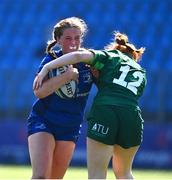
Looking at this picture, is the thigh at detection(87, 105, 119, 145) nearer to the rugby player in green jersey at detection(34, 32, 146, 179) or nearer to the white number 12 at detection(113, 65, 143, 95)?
the rugby player in green jersey at detection(34, 32, 146, 179)

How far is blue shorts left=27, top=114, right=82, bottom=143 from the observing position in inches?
307

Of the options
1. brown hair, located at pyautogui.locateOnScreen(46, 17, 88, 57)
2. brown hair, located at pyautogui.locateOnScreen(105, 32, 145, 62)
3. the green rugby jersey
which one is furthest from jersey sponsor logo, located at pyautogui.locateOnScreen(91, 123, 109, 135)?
brown hair, located at pyautogui.locateOnScreen(46, 17, 88, 57)

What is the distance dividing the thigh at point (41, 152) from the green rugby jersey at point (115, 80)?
0.72 m

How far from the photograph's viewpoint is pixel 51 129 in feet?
25.7

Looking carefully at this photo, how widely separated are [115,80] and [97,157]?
2.40ft

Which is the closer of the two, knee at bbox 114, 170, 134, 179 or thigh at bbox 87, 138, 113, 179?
thigh at bbox 87, 138, 113, 179

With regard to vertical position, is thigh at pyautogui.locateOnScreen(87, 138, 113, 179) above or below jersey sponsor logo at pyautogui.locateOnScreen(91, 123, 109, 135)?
below

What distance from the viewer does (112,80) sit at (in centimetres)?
733

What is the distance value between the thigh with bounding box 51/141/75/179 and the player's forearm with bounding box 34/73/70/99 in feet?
1.93

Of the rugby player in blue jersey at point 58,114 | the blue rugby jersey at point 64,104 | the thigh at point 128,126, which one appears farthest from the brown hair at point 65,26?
the thigh at point 128,126

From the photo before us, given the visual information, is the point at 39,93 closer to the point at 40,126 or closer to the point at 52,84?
the point at 52,84

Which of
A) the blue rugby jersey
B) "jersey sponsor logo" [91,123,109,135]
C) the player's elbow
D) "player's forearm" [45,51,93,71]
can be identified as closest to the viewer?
"player's forearm" [45,51,93,71]

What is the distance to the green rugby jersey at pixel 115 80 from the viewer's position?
288 inches

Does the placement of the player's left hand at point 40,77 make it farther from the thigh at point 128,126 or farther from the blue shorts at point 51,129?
the thigh at point 128,126
